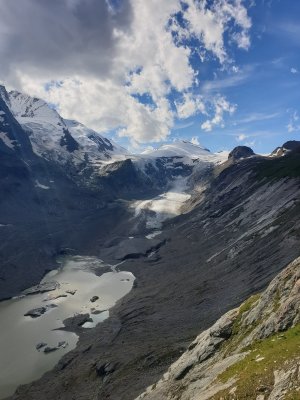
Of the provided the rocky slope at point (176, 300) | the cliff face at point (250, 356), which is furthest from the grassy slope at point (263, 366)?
the rocky slope at point (176, 300)

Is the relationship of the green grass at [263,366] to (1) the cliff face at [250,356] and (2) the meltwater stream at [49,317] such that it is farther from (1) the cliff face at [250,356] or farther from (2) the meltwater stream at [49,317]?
(2) the meltwater stream at [49,317]

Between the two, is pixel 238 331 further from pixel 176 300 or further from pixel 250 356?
→ pixel 176 300

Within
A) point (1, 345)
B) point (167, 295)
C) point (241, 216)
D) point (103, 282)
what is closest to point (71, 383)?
point (1, 345)

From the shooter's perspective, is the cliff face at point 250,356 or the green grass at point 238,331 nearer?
the cliff face at point 250,356

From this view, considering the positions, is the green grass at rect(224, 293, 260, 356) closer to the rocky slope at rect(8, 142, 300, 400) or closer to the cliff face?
the cliff face

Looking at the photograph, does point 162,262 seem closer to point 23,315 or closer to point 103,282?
point 103,282

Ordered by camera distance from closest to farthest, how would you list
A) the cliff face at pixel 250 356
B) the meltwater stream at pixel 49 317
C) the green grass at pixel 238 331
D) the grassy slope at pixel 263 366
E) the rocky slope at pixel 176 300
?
the grassy slope at pixel 263 366, the cliff face at pixel 250 356, the green grass at pixel 238 331, the rocky slope at pixel 176 300, the meltwater stream at pixel 49 317

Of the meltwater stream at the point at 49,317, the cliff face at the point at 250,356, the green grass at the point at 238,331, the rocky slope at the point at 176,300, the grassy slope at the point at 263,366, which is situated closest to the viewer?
the grassy slope at the point at 263,366
